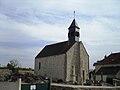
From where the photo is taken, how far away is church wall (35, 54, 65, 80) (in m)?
50.2

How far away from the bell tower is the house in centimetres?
884

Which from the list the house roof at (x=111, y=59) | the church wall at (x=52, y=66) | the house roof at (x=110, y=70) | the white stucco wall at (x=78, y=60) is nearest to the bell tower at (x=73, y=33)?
the white stucco wall at (x=78, y=60)

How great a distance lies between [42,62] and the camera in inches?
2296

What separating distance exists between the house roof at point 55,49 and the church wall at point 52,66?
990 millimetres

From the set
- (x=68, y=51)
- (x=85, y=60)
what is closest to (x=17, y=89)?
(x=68, y=51)

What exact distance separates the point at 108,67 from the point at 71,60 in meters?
11.1

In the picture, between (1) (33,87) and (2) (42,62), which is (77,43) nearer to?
(2) (42,62)

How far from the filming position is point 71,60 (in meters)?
50.1

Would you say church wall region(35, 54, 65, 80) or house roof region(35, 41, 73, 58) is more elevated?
house roof region(35, 41, 73, 58)

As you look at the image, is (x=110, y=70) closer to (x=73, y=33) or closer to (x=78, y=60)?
(x=78, y=60)

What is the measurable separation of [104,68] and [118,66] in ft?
13.5

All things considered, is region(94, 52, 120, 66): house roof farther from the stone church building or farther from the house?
the stone church building

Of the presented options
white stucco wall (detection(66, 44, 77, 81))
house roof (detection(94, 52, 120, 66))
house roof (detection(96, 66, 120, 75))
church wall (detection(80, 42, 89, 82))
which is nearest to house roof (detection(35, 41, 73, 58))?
white stucco wall (detection(66, 44, 77, 81))

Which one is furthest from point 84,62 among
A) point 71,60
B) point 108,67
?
point 108,67
